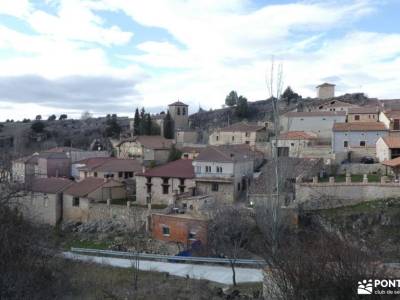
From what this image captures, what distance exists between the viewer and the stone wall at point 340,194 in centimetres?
2711

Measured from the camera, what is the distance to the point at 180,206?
98.3ft

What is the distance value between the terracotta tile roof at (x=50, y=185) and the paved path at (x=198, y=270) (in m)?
13.5

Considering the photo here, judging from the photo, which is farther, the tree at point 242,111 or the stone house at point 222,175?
the tree at point 242,111

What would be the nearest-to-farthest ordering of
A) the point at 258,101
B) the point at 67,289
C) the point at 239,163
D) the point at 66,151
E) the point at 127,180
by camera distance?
1. the point at 67,289
2. the point at 239,163
3. the point at 127,180
4. the point at 66,151
5. the point at 258,101

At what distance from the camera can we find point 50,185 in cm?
3678

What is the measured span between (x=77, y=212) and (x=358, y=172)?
911 inches

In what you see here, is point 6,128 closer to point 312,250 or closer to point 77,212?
point 77,212

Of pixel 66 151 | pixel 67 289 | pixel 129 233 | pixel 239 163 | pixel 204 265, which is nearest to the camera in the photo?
pixel 67 289

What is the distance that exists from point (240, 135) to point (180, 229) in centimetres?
2660

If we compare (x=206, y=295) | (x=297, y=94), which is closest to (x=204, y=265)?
(x=206, y=295)

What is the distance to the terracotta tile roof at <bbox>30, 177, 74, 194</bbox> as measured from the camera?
117 feet

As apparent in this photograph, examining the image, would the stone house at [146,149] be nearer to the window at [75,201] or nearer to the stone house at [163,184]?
the stone house at [163,184]

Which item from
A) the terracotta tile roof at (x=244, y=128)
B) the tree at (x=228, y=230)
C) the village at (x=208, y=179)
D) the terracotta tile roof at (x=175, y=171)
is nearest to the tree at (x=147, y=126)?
the village at (x=208, y=179)

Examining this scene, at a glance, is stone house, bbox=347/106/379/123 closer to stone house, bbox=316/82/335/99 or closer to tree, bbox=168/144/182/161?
tree, bbox=168/144/182/161
